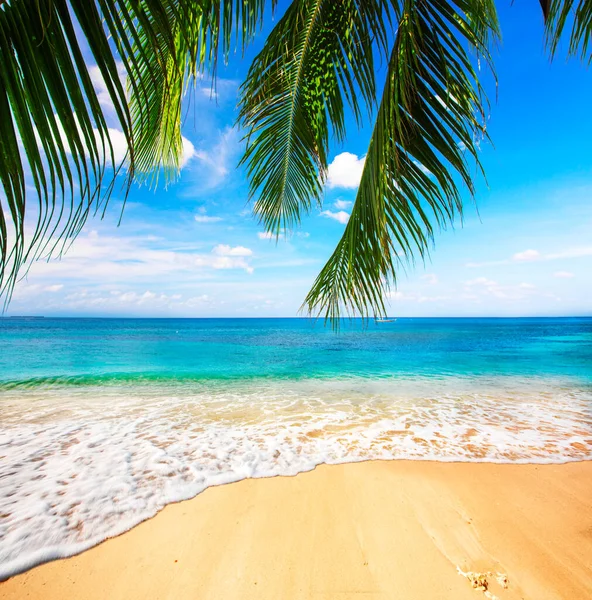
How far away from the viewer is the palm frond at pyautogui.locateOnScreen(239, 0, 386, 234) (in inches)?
97.7

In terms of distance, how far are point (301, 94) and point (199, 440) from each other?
4.60m

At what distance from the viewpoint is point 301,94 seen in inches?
110

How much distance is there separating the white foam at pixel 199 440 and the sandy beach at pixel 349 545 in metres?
0.32

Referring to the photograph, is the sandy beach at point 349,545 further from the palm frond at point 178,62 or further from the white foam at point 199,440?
the palm frond at point 178,62

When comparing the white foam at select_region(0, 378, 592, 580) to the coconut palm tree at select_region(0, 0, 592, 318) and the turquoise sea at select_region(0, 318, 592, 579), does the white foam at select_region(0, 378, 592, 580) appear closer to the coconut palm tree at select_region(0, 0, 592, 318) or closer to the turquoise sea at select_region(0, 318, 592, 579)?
the turquoise sea at select_region(0, 318, 592, 579)

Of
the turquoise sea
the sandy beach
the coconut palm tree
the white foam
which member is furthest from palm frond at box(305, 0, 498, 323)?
the white foam

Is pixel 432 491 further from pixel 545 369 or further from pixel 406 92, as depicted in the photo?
pixel 545 369

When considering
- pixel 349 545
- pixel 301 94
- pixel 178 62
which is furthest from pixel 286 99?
pixel 349 545

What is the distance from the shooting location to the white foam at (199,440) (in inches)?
123

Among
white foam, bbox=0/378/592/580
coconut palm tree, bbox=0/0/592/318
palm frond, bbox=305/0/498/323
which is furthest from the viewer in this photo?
white foam, bbox=0/378/592/580

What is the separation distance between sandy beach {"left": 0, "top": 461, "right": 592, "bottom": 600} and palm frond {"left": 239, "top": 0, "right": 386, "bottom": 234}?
2918 millimetres

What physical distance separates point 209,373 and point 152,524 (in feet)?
29.8

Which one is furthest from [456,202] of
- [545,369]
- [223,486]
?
[545,369]

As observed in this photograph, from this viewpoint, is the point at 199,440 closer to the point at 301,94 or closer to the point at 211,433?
the point at 211,433
